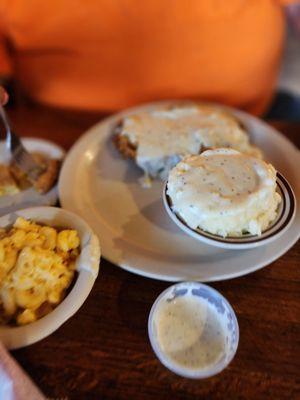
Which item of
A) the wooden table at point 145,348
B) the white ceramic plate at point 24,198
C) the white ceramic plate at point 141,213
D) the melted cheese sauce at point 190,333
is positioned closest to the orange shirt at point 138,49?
the white ceramic plate at point 141,213

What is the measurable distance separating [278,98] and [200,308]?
4.21 ft

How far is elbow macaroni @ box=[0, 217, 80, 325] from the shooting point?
2.51 ft

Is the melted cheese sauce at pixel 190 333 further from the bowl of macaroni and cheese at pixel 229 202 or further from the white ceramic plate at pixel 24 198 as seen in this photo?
the white ceramic plate at pixel 24 198

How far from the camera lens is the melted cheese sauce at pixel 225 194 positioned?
81 cm

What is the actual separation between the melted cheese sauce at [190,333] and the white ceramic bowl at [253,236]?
0.13m

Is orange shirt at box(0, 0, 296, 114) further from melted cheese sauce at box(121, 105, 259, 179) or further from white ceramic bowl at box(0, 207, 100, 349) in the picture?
white ceramic bowl at box(0, 207, 100, 349)

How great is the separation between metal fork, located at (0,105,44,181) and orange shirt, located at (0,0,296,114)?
449mm

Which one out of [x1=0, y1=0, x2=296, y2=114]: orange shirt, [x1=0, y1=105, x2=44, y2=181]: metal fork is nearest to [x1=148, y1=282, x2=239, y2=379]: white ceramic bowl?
[x1=0, y1=105, x2=44, y2=181]: metal fork

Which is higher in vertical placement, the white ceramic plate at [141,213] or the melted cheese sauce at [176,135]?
the melted cheese sauce at [176,135]

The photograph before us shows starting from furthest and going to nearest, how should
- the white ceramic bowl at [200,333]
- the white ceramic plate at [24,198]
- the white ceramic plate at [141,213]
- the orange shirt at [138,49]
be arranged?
the orange shirt at [138,49], the white ceramic plate at [24,198], the white ceramic plate at [141,213], the white ceramic bowl at [200,333]

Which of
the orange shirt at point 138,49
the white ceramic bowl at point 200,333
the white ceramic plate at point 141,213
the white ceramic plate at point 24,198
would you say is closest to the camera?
the white ceramic bowl at point 200,333

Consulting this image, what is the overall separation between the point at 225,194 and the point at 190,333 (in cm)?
30

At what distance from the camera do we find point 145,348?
794 mm

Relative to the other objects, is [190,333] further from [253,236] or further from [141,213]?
[141,213]
